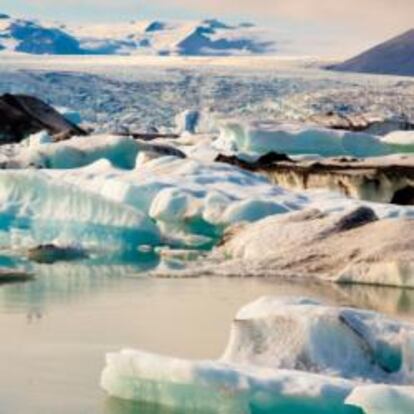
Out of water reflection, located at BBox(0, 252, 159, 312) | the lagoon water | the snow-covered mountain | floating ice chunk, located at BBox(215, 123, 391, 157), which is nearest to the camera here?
the lagoon water

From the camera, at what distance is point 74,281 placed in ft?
36.3

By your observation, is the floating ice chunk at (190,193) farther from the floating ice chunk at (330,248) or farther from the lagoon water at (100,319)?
the lagoon water at (100,319)

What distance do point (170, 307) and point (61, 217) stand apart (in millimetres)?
5344

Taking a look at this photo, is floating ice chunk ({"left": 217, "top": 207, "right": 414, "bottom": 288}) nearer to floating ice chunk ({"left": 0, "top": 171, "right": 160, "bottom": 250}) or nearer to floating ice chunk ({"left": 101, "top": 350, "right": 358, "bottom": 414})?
floating ice chunk ({"left": 0, "top": 171, "right": 160, "bottom": 250})

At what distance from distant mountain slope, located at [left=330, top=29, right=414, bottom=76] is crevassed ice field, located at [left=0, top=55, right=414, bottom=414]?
7134cm

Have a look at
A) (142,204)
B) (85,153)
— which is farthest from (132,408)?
(85,153)

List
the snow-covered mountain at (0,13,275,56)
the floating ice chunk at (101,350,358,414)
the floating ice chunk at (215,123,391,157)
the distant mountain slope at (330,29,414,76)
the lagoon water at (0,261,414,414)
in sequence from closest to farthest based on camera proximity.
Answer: the floating ice chunk at (101,350,358,414), the lagoon water at (0,261,414,414), the floating ice chunk at (215,123,391,157), the distant mountain slope at (330,29,414,76), the snow-covered mountain at (0,13,275,56)

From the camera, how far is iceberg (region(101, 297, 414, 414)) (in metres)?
5.86

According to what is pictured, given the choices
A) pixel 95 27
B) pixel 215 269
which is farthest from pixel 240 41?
pixel 215 269

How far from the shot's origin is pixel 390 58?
103 meters

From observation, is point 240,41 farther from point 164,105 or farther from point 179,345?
point 179,345

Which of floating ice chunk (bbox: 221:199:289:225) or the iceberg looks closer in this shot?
the iceberg

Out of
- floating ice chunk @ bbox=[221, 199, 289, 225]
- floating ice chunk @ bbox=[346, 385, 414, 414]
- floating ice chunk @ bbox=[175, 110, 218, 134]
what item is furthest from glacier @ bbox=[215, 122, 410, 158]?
floating ice chunk @ bbox=[346, 385, 414, 414]

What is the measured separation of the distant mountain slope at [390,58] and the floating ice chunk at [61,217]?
7686cm
